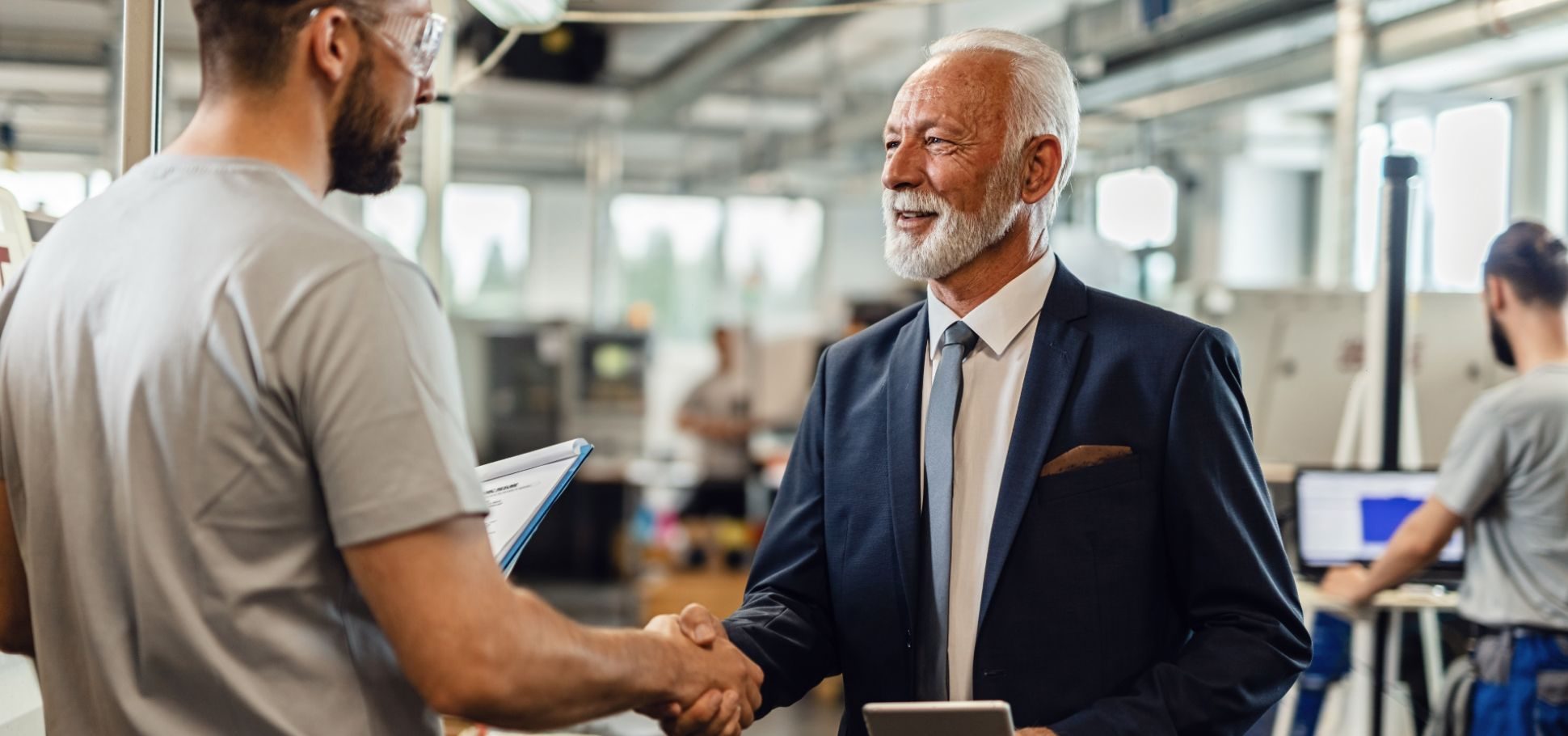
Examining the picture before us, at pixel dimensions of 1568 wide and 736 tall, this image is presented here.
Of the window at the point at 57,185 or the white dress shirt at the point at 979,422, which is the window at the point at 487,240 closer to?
the window at the point at 57,185

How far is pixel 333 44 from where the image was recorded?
1.17 meters

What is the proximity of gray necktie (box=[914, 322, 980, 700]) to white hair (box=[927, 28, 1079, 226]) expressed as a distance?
0.36 m

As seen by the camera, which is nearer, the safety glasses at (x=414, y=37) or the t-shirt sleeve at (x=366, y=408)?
the t-shirt sleeve at (x=366, y=408)

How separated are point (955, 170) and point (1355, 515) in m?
2.81

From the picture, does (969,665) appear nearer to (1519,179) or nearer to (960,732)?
(960,732)

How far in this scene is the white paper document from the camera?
1.54 metres

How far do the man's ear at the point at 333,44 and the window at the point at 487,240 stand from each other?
13.6 meters

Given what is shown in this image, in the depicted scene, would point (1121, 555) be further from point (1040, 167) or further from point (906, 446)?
point (1040, 167)

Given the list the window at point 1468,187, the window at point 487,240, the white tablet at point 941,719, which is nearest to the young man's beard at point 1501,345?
the white tablet at point 941,719

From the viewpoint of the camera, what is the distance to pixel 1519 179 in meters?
9.26

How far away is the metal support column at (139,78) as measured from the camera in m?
1.74

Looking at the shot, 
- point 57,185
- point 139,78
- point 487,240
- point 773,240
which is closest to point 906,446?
point 139,78

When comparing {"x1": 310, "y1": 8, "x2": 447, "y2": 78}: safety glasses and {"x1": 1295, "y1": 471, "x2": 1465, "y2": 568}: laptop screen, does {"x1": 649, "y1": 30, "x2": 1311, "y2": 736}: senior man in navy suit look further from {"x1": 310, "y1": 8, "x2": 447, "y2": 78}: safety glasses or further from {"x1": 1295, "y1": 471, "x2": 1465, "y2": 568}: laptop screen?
{"x1": 1295, "y1": 471, "x2": 1465, "y2": 568}: laptop screen

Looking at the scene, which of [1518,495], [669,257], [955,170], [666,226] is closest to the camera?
[955,170]
